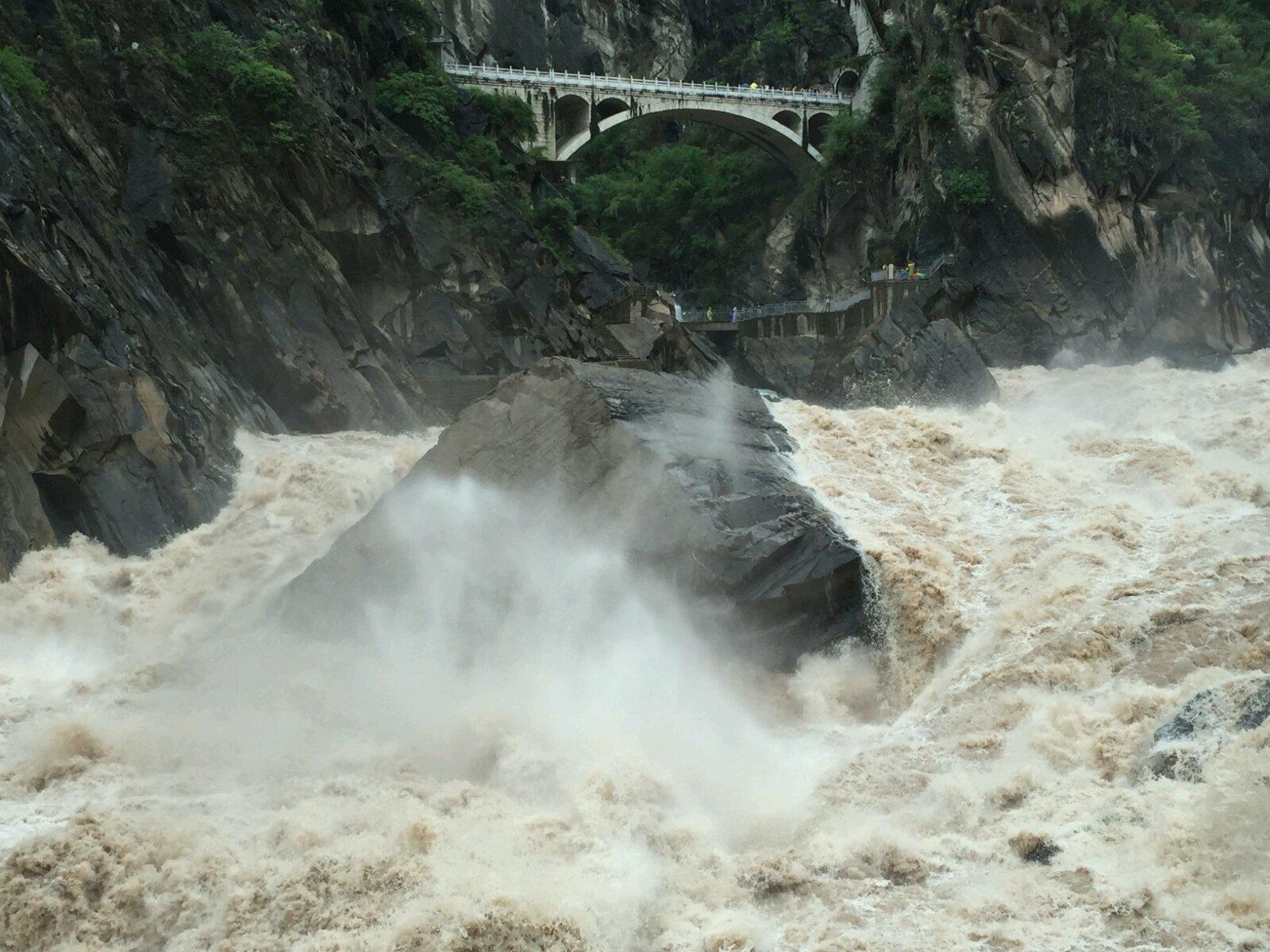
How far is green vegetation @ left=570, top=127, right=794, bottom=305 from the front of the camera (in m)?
61.5

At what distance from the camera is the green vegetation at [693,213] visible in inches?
2422

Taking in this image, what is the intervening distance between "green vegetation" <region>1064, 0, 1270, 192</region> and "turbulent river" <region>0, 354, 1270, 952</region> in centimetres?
3253

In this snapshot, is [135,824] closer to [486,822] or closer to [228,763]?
[228,763]

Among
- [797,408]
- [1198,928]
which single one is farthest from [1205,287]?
[1198,928]

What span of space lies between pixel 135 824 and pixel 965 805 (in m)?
8.56

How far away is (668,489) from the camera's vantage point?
18.7m

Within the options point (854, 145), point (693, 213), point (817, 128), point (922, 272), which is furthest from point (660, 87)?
point (922, 272)

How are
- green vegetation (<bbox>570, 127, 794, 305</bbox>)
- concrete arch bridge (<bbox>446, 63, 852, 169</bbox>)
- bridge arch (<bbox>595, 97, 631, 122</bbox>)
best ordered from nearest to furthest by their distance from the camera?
concrete arch bridge (<bbox>446, 63, 852, 169</bbox>) < bridge arch (<bbox>595, 97, 631, 122</bbox>) < green vegetation (<bbox>570, 127, 794, 305</bbox>)

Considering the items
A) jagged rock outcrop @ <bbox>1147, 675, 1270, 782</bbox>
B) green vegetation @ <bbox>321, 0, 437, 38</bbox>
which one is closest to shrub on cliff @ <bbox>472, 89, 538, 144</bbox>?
green vegetation @ <bbox>321, 0, 437, 38</bbox>

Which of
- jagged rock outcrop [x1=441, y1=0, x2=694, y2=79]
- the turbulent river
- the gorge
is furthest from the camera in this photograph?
jagged rock outcrop [x1=441, y1=0, x2=694, y2=79]

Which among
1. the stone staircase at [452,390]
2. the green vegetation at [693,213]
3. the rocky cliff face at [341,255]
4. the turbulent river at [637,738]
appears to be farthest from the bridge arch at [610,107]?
the turbulent river at [637,738]

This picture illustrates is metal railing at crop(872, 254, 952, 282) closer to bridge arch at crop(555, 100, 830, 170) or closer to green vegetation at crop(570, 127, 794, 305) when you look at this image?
green vegetation at crop(570, 127, 794, 305)

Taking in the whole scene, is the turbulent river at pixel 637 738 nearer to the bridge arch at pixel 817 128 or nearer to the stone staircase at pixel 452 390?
the stone staircase at pixel 452 390

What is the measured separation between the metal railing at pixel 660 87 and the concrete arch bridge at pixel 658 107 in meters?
0.04
